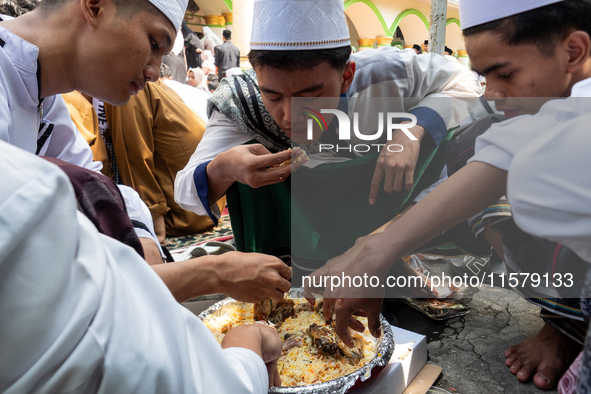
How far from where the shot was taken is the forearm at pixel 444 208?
2.46ft

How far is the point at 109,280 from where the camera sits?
0.41 metres

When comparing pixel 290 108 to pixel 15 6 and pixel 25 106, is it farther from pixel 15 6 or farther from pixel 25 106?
pixel 15 6

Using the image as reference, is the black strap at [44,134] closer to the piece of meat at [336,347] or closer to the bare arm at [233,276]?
the bare arm at [233,276]

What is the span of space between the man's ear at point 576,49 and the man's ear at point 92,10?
1.29m

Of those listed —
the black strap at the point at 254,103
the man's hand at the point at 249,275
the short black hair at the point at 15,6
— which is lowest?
the man's hand at the point at 249,275

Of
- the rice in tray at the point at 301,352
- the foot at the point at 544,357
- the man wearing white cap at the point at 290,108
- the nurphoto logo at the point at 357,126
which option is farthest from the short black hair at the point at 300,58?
the foot at the point at 544,357

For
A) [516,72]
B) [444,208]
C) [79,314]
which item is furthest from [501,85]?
[79,314]

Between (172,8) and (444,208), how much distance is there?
1148 mm

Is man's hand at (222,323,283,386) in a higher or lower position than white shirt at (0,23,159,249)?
lower

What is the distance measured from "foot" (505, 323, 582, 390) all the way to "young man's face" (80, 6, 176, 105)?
1.71 metres

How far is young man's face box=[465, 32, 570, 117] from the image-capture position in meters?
0.79

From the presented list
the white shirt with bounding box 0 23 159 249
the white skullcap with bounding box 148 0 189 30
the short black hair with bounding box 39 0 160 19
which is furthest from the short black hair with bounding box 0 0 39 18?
the white skullcap with bounding box 148 0 189 30

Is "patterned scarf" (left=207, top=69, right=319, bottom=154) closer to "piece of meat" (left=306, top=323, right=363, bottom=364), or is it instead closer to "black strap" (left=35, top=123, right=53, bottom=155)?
"black strap" (left=35, top=123, right=53, bottom=155)

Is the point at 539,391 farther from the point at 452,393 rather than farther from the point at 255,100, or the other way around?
the point at 255,100
